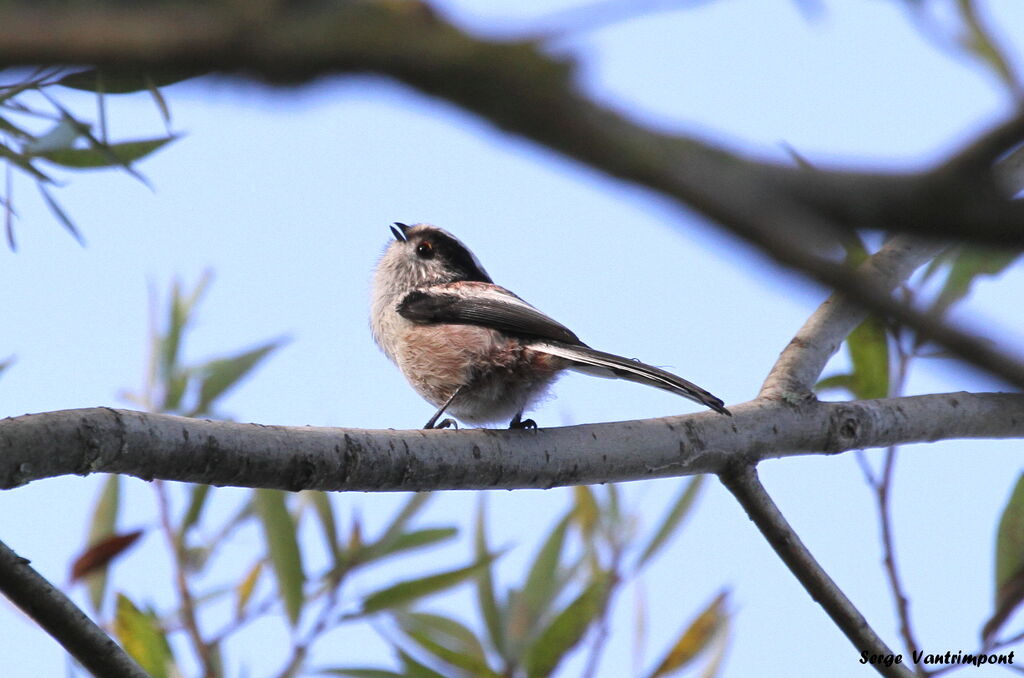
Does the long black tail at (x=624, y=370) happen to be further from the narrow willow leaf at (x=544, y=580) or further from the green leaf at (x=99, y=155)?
the green leaf at (x=99, y=155)

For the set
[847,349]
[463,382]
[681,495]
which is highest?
[463,382]

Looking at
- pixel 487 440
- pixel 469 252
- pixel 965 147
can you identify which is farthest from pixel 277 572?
pixel 965 147

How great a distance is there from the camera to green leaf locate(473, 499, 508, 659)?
12.0 feet

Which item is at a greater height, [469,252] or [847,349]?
[469,252]

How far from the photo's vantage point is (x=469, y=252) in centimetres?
591

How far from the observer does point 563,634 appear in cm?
339

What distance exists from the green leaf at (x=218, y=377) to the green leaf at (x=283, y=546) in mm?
604

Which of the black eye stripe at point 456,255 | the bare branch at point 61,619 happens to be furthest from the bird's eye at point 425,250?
the bare branch at point 61,619

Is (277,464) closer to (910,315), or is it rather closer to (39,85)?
(39,85)

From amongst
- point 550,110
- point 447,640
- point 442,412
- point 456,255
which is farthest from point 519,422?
point 550,110

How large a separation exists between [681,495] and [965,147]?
3.38 metres

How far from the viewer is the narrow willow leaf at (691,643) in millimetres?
3484

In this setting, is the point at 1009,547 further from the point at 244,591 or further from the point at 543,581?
the point at 244,591

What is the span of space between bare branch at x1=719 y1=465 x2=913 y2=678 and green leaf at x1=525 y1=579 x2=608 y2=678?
2.25 ft
